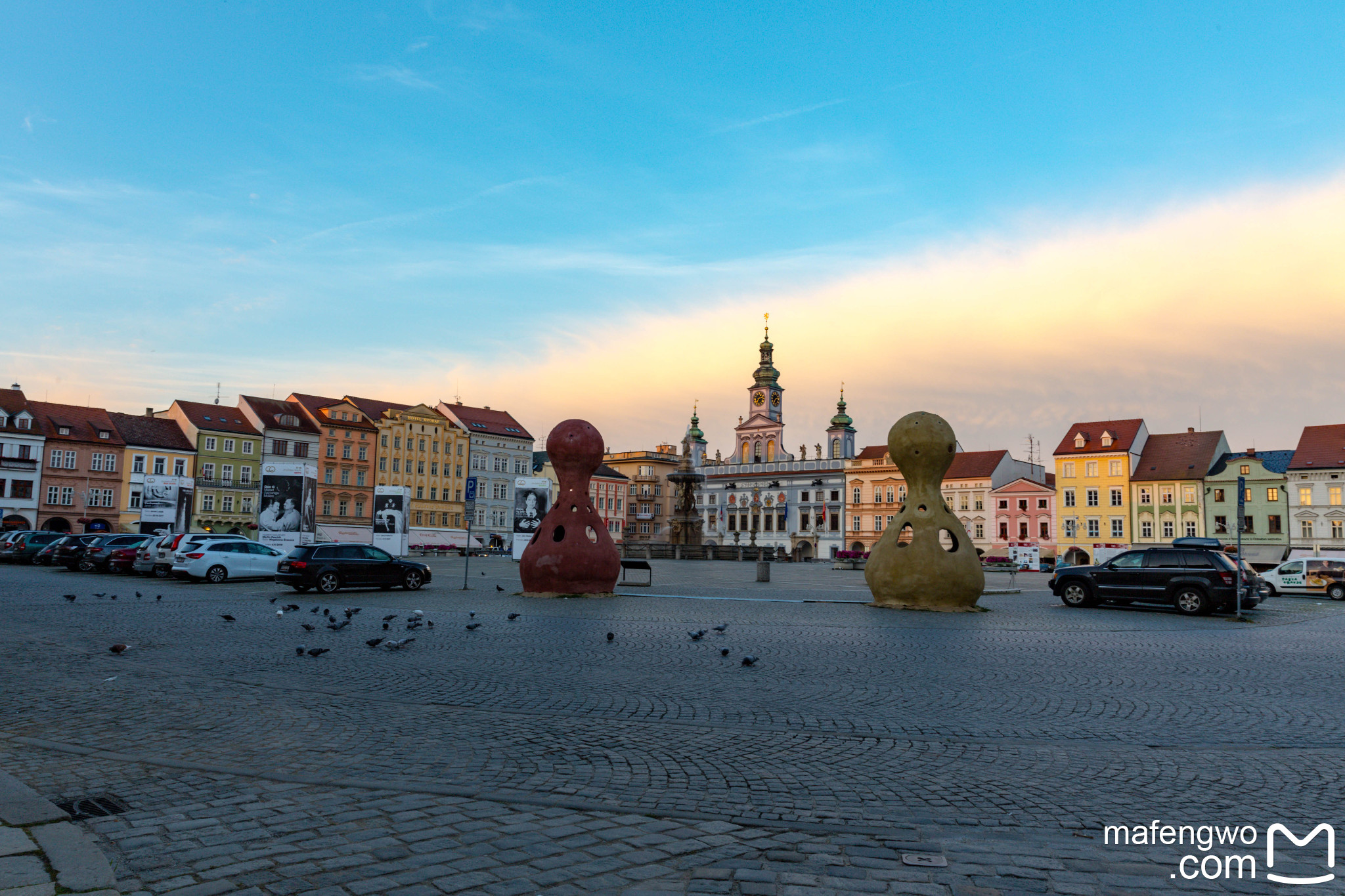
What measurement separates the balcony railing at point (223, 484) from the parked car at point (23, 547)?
37.0 meters

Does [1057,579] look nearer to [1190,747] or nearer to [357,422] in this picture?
[1190,747]

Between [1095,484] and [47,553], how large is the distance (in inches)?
3029

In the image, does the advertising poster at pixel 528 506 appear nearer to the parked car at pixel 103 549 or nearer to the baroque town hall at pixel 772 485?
the parked car at pixel 103 549

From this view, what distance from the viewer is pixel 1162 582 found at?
23.8 meters

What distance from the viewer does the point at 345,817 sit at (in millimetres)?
5496

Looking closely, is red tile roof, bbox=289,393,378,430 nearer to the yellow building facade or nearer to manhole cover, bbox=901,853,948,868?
the yellow building facade

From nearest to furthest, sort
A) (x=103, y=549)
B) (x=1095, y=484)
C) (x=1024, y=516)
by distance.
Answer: (x=103, y=549) → (x=1095, y=484) → (x=1024, y=516)

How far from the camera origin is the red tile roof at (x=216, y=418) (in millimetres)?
81750

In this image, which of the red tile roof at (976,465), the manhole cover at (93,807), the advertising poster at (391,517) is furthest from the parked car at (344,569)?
the red tile roof at (976,465)

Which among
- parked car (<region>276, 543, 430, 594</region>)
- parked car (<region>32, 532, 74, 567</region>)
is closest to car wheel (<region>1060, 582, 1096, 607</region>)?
parked car (<region>276, 543, 430, 594</region>)

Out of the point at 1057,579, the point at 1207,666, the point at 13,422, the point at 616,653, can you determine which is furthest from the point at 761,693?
the point at 13,422

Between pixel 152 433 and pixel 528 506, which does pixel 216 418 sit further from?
pixel 528 506

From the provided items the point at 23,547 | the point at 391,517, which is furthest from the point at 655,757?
the point at 23,547

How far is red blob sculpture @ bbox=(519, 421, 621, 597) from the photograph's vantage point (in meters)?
24.6
